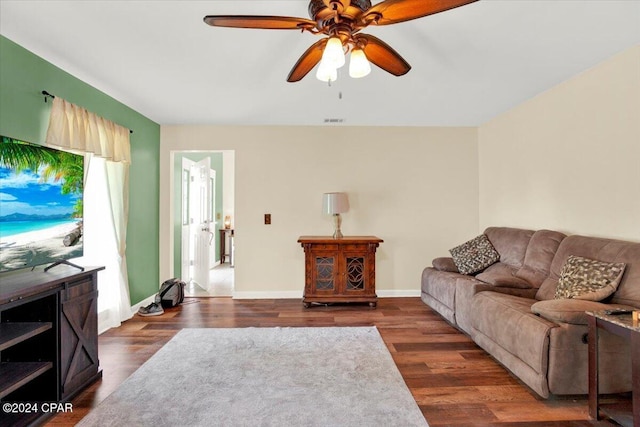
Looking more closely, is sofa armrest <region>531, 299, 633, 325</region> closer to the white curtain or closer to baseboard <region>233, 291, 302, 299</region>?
baseboard <region>233, 291, 302, 299</region>

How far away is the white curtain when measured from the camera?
2984 millimetres

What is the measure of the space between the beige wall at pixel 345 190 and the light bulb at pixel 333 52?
9.56ft

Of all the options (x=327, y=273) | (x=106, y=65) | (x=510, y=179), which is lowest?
(x=327, y=273)

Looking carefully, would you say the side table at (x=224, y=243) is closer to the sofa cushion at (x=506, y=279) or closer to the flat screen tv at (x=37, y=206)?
the flat screen tv at (x=37, y=206)

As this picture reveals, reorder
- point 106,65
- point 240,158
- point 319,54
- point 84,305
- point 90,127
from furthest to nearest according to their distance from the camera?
1. point 240,158
2. point 90,127
3. point 106,65
4. point 84,305
5. point 319,54

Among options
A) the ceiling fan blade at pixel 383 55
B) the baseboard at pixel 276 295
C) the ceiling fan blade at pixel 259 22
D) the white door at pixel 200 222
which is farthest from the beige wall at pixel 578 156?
the white door at pixel 200 222

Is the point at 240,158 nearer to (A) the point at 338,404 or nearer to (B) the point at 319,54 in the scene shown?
(B) the point at 319,54

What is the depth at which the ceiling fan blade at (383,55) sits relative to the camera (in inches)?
70.7

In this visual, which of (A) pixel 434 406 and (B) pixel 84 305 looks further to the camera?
(B) pixel 84 305

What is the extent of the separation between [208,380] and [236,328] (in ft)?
3.38

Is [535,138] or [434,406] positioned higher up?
[535,138]

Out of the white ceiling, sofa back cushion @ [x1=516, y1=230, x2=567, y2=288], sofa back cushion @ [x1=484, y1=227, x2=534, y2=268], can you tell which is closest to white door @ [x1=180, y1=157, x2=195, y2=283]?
the white ceiling

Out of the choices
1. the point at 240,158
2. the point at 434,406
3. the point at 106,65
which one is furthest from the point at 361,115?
the point at 434,406

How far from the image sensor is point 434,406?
2014mm
